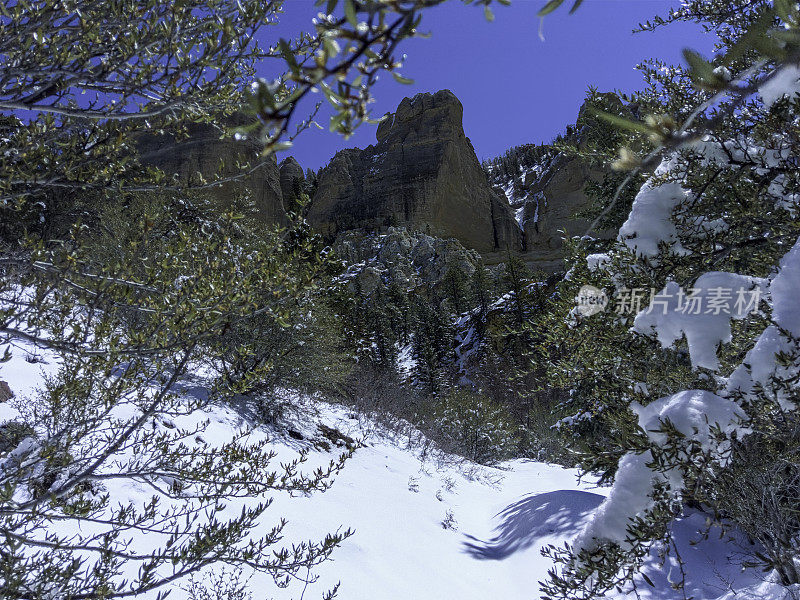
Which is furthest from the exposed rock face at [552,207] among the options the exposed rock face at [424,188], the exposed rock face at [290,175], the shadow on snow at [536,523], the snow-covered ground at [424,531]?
the shadow on snow at [536,523]

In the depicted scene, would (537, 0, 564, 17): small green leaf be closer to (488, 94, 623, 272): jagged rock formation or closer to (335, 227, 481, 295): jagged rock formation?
(335, 227, 481, 295): jagged rock formation

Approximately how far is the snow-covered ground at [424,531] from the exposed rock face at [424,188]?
164 feet

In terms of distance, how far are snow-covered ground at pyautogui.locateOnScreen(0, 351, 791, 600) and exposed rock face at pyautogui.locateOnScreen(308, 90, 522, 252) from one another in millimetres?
49943

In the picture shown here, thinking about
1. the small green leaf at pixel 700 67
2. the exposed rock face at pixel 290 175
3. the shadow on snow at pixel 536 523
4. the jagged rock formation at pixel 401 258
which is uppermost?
the exposed rock face at pixel 290 175

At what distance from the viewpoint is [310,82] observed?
0.60 metres

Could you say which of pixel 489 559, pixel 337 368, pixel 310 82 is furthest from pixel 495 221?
pixel 310 82

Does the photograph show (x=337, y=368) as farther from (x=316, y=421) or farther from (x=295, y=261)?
(x=295, y=261)

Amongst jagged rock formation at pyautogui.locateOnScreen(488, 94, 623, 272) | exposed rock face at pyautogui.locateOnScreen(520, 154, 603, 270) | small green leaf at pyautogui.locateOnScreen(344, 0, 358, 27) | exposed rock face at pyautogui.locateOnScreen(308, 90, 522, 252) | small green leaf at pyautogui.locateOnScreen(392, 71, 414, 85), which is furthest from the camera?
exposed rock face at pyautogui.locateOnScreen(308, 90, 522, 252)

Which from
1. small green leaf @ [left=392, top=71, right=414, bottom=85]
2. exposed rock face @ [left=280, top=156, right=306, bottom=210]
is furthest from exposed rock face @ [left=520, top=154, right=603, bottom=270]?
small green leaf @ [left=392, top=71, right=414, bottom=85]

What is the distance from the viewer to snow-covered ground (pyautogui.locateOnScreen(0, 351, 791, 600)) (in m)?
4.31

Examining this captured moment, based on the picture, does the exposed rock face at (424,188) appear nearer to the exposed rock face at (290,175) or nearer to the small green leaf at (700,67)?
the exposed rock face at (290,175)

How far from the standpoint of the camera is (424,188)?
57.0 metres

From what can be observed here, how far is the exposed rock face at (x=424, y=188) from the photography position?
188 feet

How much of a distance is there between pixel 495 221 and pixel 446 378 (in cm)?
3227
